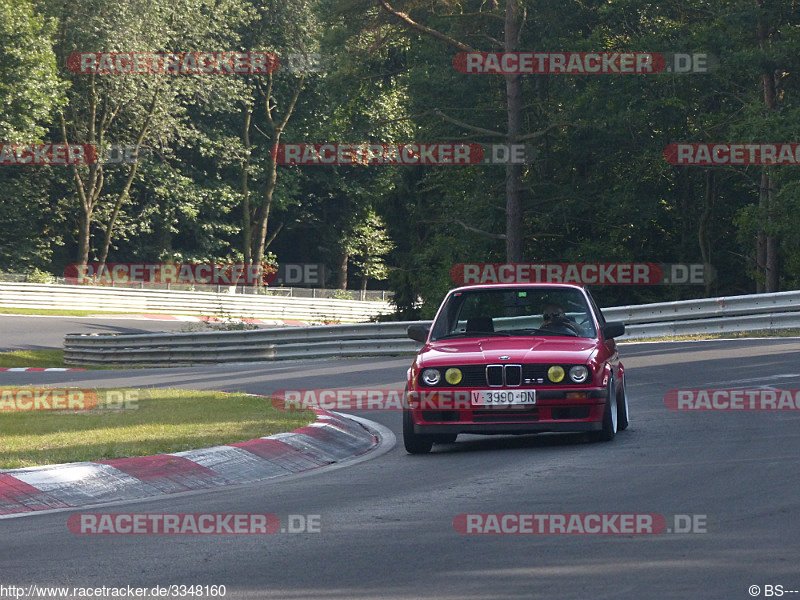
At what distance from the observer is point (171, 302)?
4850 cm

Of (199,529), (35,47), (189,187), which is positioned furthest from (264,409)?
(189,187)

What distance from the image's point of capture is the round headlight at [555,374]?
31.9ft

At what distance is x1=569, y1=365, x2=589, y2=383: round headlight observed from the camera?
31.9 feet

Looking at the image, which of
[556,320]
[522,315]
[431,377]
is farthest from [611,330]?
[431,377]

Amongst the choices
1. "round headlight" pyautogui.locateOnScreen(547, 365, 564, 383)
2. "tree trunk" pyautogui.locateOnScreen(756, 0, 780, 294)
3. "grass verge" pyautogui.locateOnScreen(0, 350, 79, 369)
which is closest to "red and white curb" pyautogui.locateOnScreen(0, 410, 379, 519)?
"round headlight" pyautogui.locateOnScreen(547, 365, 564, 383)

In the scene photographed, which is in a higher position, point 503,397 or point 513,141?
point 513,141

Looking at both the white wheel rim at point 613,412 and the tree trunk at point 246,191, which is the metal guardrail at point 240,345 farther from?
the tree trunk at point 246,191

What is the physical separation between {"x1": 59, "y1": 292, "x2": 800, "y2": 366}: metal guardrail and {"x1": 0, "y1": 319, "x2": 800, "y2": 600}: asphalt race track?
1069 centimetres

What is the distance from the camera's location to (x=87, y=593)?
203 inches

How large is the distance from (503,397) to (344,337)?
13.8 meters

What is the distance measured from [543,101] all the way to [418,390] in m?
26.1

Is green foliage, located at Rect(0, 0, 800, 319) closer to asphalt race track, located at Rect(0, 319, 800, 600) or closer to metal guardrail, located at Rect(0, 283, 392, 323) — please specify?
metal guardrail, located at Rect(0, 283, 392, 323)

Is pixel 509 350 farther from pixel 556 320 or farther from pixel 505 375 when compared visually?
pixel 556 320

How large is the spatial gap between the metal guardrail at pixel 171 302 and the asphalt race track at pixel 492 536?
3282 cm
